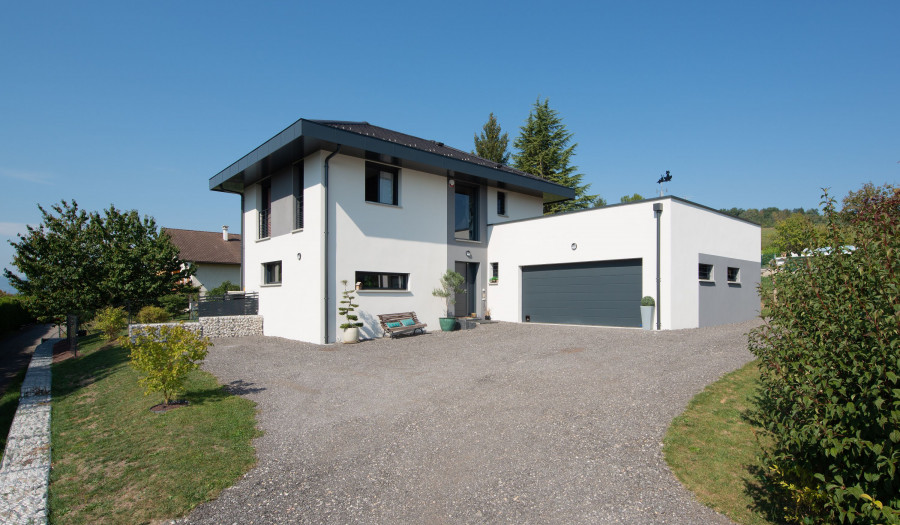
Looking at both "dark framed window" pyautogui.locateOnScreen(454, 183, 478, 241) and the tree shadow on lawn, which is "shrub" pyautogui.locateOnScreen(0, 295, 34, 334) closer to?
the tree shadow on lawn

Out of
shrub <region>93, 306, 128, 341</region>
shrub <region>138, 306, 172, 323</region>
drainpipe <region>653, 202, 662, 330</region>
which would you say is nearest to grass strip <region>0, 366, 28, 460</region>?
shrub <region>93, 306, 128, 341</region>

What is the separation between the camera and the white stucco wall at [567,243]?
532 inches

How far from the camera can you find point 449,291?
1595 centimetres

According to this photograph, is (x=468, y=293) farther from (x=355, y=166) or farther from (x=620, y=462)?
(x=620, y=462)

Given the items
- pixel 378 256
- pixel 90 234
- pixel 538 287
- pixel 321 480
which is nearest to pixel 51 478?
pixel 321 480

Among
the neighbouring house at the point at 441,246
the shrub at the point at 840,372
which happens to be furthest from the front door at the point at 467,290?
the shrub at the point at 840,372

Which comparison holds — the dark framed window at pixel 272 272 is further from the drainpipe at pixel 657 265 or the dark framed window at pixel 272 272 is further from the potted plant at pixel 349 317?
the drainpipe at pixel 657 265

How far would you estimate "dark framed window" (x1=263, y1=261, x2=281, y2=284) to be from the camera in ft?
53.5

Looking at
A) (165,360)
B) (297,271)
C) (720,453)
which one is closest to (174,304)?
(297,271)

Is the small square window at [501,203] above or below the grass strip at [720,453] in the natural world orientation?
above

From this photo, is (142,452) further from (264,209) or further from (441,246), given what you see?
(264,209)

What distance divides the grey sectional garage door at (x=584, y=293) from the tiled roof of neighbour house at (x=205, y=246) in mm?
23227

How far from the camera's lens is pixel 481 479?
440 centimetres

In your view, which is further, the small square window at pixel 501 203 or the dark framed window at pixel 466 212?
the small square window at pixel 501 203
